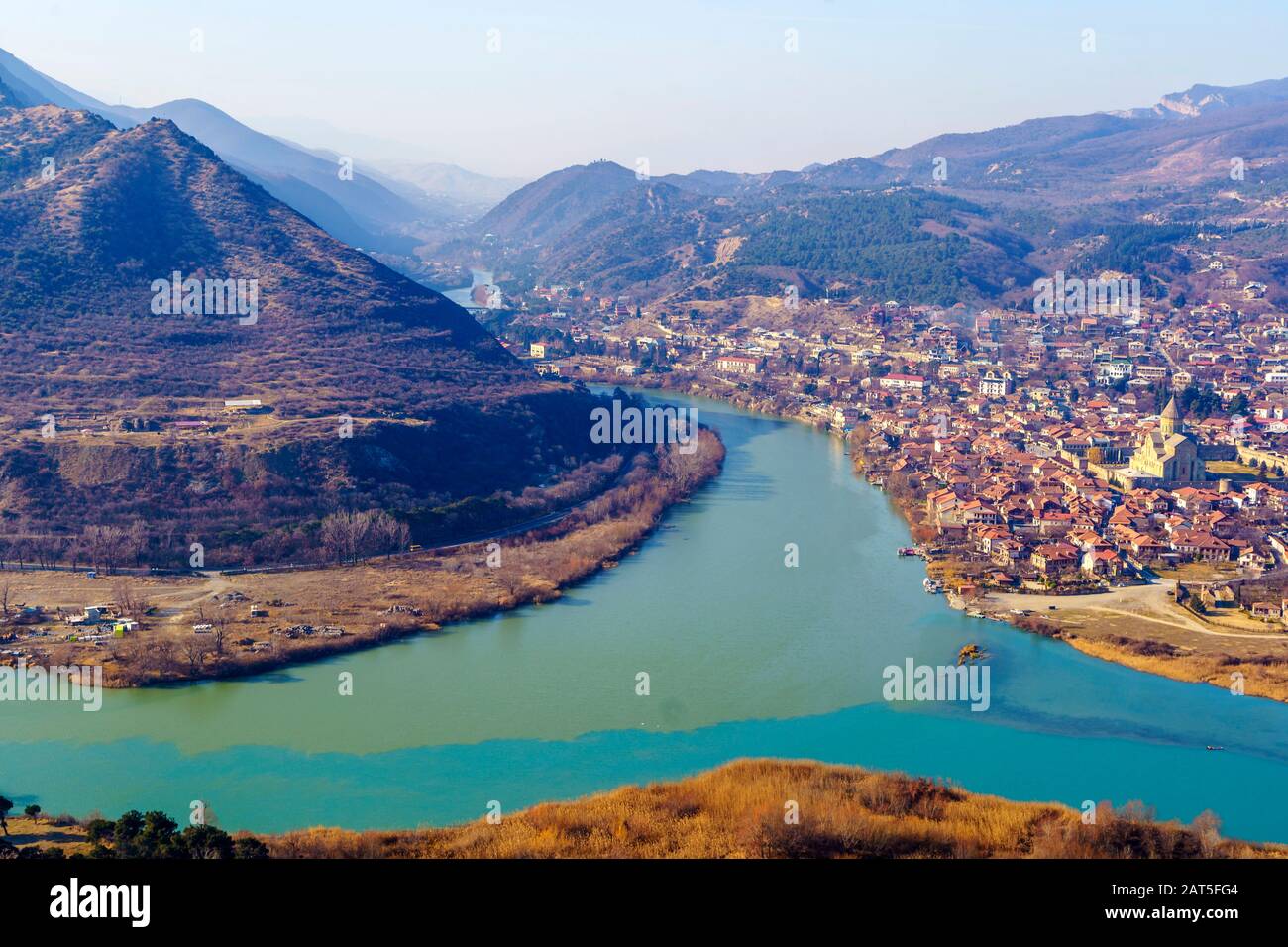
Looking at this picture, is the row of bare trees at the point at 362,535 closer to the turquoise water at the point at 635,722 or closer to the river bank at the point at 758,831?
the turquoise water at the point at 635,722

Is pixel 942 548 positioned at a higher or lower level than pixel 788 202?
lower

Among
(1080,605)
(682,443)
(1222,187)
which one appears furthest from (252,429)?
(1222,187)

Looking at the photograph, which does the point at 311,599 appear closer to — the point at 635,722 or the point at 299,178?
the point at 635,722

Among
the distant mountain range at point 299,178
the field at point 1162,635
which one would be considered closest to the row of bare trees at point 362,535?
the field at point 1162,635

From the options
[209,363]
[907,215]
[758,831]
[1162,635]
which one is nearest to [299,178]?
[907,215]

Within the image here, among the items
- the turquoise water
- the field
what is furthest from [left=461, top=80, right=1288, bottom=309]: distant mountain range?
the turquoise water
